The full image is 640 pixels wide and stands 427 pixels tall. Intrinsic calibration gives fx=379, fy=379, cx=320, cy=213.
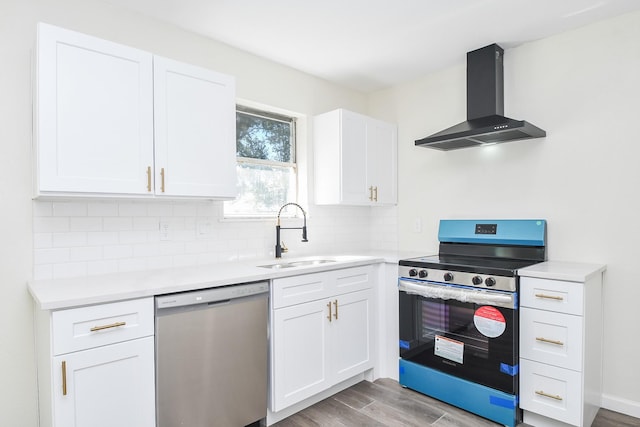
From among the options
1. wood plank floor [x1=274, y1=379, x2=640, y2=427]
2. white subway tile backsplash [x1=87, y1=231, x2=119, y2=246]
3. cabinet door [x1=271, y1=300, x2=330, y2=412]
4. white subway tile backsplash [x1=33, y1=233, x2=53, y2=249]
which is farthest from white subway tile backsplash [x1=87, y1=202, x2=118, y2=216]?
wood plank floor [x1=274, y1=379, x2=640, y2=427]

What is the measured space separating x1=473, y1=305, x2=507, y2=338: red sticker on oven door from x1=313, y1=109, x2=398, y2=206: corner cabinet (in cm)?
140

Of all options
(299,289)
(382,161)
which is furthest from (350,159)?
(299,289)

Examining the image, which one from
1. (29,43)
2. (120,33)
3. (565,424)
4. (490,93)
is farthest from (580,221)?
(29,43)

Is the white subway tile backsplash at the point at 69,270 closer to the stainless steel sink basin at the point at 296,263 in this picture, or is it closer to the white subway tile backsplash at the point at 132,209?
the white subway tile backsplash at the point at 132,209

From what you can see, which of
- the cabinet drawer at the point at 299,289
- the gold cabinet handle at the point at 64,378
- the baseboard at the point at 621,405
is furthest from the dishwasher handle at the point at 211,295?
the baseboard at the point at 621,405

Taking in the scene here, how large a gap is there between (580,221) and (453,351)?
1284 mm

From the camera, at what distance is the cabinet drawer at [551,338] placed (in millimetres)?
2137

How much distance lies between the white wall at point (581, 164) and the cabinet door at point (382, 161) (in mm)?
581

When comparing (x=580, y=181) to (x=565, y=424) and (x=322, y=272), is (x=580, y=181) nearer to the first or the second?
(x=565, y=424)

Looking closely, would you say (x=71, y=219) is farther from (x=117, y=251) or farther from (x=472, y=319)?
(x=472, y=319)

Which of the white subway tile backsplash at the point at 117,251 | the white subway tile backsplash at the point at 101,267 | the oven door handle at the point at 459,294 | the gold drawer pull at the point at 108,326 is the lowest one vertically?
the oven door handle at the point at 459,294

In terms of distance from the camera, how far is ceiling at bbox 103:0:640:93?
2.37 metres

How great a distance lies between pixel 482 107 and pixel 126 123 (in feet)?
8.28

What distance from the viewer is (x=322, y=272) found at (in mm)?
2617
